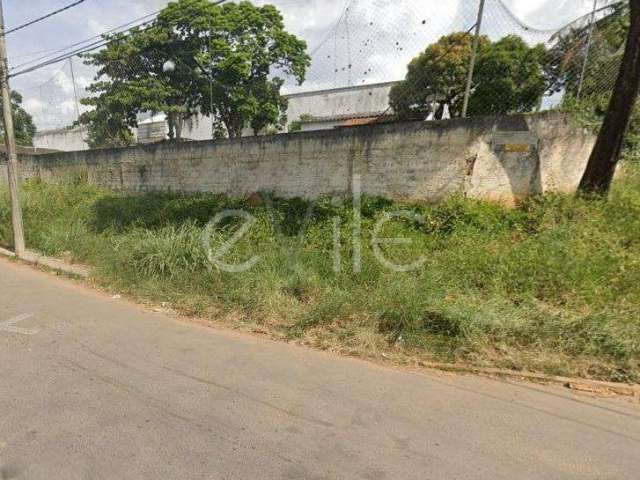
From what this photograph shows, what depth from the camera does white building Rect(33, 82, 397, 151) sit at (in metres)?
14.4

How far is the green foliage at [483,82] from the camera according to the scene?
717 cm

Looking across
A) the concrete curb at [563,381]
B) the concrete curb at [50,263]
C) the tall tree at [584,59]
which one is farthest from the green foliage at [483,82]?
the concrete curb at [50,263]

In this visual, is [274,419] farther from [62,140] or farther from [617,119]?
[62,140]

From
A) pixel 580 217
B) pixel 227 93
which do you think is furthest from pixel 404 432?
pixel 227 93

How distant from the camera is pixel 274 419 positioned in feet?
8.45

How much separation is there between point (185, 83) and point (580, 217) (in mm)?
16662

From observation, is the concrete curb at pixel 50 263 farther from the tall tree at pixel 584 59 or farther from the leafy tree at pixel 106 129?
the tall tree at pixel 584 59

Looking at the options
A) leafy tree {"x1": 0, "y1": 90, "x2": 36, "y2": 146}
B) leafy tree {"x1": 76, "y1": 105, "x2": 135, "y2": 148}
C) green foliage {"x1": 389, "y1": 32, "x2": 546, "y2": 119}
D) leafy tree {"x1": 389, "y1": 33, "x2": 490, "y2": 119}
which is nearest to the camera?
green foliage {"x1": 389, "y1": 32, "x2": 546, "y2": 119}

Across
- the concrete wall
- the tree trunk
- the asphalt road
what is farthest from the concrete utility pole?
the tree trunk

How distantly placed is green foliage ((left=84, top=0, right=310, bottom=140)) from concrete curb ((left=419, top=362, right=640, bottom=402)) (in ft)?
46.2

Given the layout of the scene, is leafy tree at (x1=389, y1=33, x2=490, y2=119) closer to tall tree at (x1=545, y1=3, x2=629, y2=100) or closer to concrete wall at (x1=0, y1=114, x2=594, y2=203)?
tall tree at (x1=545, y1=3, x2=629, y2=100)

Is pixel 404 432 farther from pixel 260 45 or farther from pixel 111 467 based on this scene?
pixel 260 45

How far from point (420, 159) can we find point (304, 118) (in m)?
15.3

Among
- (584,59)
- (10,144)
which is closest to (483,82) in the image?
(584,59)
